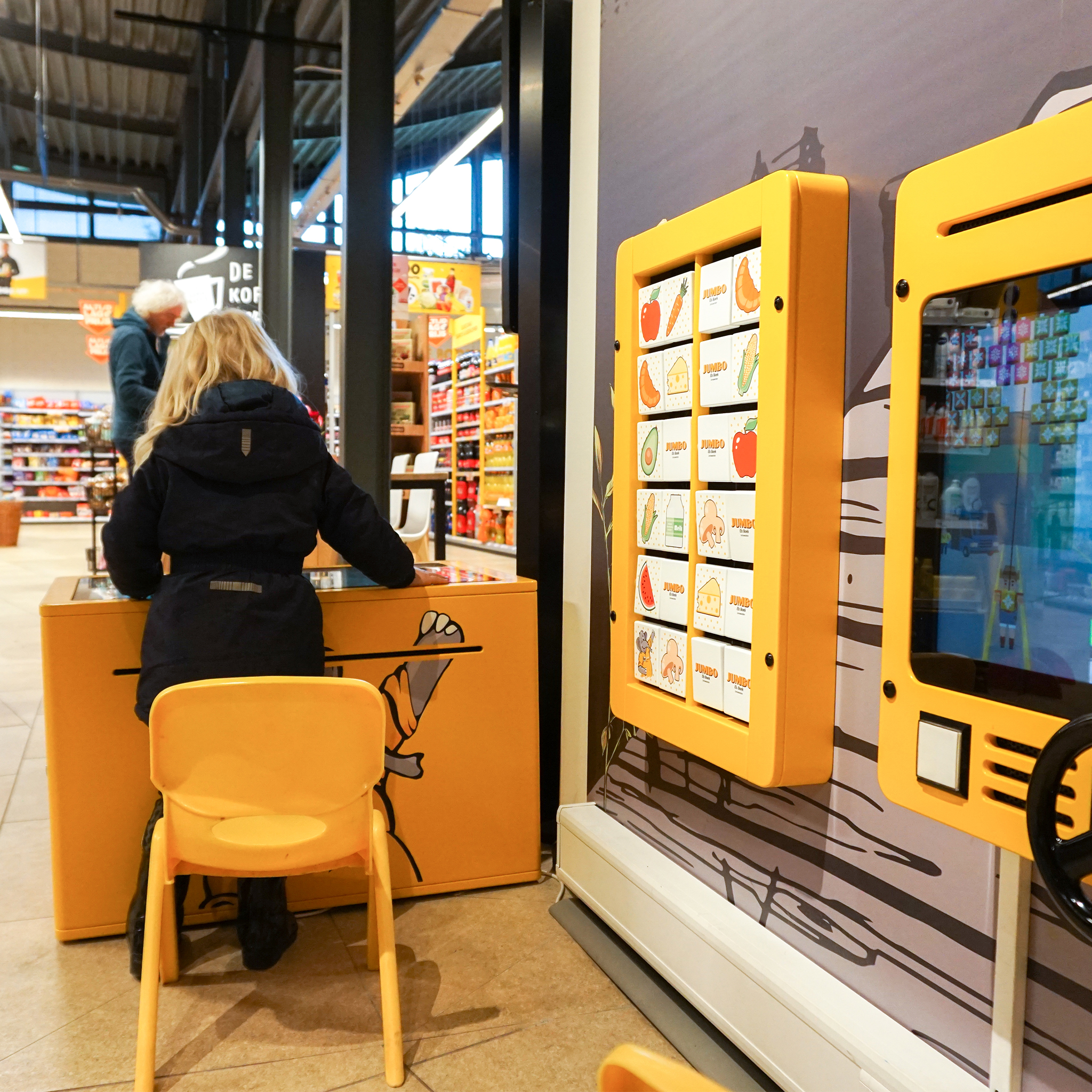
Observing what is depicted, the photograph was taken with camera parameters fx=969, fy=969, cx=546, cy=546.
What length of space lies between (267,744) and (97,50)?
12224mm

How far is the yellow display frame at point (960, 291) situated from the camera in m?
1.06

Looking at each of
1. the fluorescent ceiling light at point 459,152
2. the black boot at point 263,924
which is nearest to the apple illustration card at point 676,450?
the black boot at point 263,924

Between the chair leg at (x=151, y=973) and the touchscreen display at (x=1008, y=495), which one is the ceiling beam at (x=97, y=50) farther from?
the touchscreen display at (x=1008, y=495)

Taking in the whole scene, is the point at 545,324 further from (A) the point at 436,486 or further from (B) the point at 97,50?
(B) the point at 97,50

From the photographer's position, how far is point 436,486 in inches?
270

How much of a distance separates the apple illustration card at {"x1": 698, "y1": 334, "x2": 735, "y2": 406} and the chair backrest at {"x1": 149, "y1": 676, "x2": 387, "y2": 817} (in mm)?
870

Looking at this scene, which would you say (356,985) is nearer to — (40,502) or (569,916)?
(569,916)

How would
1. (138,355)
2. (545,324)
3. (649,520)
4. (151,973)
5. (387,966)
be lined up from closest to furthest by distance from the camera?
(151,973)
(387,966)
(649,520)
(545,324)
(138,355)

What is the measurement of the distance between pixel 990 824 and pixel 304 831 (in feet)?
4.02

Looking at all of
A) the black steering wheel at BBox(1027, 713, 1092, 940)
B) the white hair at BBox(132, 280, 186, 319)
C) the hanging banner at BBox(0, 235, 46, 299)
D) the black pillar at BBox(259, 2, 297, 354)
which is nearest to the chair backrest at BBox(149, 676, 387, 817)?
the black steering wheel at BBox(1027, 713, 1092, 940)

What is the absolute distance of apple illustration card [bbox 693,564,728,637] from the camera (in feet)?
6.24

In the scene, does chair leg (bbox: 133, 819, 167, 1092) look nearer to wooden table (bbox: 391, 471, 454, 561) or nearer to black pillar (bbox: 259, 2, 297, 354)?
wooden table (bbox: 391, 471, 454, 561)

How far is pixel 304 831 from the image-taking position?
72.9 inches

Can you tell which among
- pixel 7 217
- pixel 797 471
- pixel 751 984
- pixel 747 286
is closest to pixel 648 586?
pixel 797 471
